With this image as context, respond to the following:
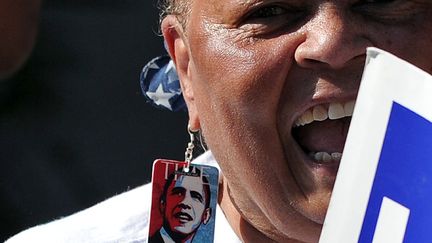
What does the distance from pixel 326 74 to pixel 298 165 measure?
16 cm

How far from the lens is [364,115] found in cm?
110

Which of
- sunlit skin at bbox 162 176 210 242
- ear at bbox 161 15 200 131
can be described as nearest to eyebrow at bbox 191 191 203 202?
sunlit skin at bbox 162 176 210 242

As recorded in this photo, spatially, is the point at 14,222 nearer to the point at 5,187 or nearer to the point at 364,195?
the point at 5,187

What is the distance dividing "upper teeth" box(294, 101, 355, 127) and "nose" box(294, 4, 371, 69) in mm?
63

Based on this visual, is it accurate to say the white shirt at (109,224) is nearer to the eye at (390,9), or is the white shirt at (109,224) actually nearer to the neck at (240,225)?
the neck at (240,225)

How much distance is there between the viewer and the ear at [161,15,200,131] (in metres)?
2.05

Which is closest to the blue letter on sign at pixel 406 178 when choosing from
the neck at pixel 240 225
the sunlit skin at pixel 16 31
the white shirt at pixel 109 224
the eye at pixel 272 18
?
the eye at pixel 272 18

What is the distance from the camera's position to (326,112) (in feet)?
5.37

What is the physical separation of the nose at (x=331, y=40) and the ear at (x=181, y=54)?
438 mm

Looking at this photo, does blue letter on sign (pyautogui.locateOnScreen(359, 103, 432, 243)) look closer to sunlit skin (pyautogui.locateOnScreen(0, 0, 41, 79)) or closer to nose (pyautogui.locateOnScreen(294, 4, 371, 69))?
nose (pyautogui.locateOnScreen(294, 4, 371, 69))

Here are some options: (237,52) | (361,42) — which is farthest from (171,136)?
(361,42)

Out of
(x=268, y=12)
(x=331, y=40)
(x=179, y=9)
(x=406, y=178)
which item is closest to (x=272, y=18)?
(x=268, y=12)

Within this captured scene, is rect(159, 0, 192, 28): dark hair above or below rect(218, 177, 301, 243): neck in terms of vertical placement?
above

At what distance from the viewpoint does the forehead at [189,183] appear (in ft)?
6.88
